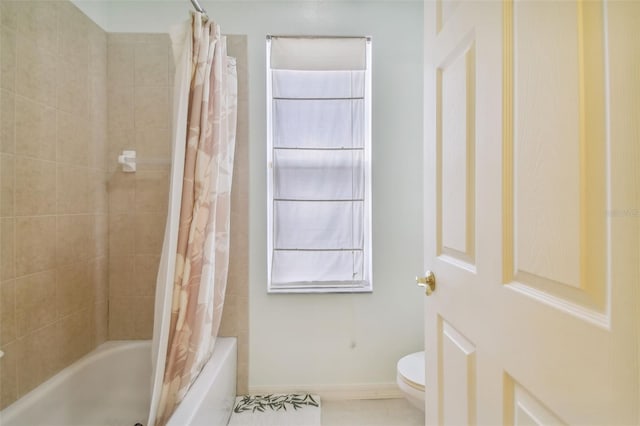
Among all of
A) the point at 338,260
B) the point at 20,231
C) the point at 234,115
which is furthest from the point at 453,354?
the point at 20,231

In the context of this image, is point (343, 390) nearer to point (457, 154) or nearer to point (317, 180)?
point (317, 180)

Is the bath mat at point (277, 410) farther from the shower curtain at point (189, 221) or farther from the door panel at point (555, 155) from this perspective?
the door panel at point (555, 155)

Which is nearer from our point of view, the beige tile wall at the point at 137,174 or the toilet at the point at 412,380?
the toilet at the point at 412,380

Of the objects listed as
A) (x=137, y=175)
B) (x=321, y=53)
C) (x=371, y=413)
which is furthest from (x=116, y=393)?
(x=321, y=53)

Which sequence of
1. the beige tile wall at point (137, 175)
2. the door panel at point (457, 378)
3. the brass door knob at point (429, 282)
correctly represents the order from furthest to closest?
the beige tile wall at point (137, 175)
the brass door knob at point (429, 282)
the door panel at point (457, 378)

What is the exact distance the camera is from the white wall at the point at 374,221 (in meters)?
1.73

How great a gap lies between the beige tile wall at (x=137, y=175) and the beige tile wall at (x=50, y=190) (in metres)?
0.05

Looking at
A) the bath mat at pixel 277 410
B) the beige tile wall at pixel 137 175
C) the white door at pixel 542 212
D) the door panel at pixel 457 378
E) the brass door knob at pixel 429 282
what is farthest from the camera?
the beige tile wall at pixel 137 175

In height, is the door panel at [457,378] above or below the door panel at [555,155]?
below

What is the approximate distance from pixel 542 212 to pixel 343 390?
1649 millimetres

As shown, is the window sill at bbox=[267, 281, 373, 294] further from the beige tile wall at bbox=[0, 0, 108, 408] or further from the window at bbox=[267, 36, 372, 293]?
the beige tile wall at bbox=[0, 0, 108, 408]

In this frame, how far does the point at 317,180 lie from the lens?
1.76m

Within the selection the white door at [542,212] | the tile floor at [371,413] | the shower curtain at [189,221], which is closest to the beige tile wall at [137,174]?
the shower curtain at [189,221]

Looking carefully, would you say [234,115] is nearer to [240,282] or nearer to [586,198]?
[240,282]
